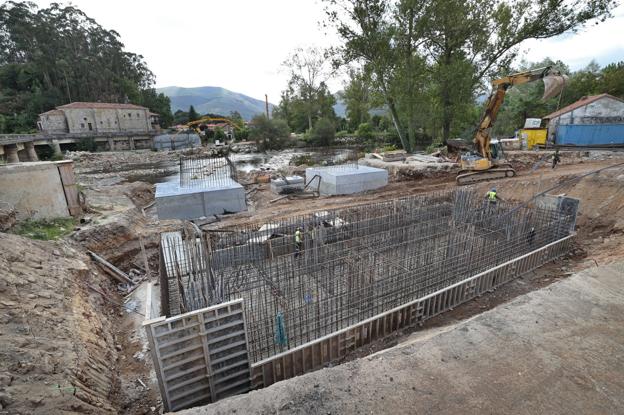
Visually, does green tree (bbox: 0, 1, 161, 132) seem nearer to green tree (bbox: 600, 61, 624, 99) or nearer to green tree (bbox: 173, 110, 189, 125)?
green tree (bbox: 173, 110, 189, 125)

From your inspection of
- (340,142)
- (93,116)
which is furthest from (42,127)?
(340,142)

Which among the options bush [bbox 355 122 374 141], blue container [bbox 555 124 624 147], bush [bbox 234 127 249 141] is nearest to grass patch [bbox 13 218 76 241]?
blue container [bbox 555 124 624 147]

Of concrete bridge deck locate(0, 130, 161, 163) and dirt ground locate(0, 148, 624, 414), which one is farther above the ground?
concrete bridge deck locate(0, 130, 161, 163)

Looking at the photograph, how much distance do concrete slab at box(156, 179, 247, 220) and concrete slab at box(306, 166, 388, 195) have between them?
4.67m

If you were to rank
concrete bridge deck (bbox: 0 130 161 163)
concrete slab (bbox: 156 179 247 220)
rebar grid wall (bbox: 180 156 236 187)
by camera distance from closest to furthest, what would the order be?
concrete slab (bbox: 156 179 247 220) < rebar grid wall (bbox: 180 156 236 187) < concrete bridge deck (bbox: 0 130 161 163)

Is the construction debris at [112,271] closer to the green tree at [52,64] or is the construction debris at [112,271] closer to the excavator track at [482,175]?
the excavator track at [482,175]

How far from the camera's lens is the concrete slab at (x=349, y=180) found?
1542cm

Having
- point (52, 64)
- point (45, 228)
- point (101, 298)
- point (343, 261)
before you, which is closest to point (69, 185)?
point (45, 228)

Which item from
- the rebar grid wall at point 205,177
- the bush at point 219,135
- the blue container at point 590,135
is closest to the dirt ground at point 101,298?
the rebar grid wall at point 205,177

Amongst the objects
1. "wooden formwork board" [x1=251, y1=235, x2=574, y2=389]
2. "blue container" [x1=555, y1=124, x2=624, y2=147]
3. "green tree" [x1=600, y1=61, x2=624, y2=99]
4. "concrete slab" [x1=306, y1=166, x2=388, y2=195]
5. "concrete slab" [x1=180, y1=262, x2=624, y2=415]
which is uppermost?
"green tree" [x1=600, y1=61, x2=624, y2=99]

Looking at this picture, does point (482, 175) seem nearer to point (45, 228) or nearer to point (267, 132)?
point (45, 228)

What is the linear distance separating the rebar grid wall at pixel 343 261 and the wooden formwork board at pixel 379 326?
209mm

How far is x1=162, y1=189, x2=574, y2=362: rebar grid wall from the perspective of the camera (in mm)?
5270

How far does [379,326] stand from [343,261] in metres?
1.95
